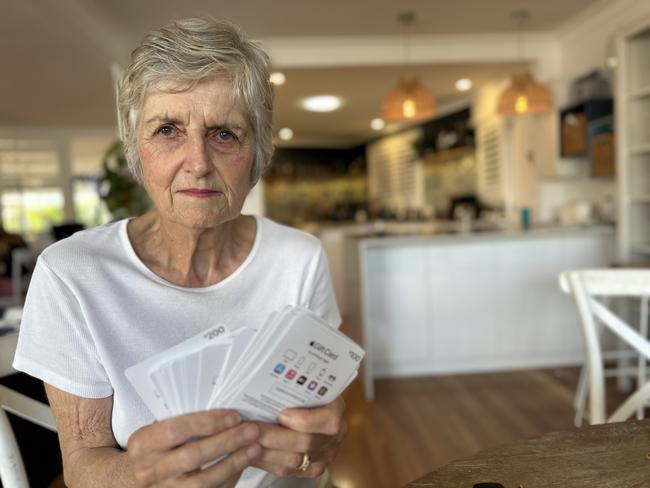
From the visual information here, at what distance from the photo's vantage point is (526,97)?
4.51m

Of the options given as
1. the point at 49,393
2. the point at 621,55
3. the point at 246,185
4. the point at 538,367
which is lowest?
the point at 538,367

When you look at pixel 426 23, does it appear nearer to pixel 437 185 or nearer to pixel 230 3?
pixel 230 3

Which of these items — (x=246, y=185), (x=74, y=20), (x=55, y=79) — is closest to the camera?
(x=246, y=185)

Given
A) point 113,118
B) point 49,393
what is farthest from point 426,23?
point 113,118

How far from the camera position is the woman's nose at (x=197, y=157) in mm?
920

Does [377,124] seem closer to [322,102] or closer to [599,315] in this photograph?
[322,102]

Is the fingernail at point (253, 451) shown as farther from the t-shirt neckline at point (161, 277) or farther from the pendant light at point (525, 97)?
the pendant light at point (525, 97)

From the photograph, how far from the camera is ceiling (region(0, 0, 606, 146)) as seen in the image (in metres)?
4.14

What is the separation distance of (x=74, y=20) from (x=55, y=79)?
1.96 meters

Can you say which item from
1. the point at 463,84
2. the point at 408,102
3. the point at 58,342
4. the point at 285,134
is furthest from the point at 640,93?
the point at 285,134

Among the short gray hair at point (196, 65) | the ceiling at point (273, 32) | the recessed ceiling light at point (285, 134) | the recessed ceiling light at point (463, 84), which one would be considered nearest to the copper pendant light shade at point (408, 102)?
the ceiling at point (273, 32)

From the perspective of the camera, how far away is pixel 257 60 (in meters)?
0.99

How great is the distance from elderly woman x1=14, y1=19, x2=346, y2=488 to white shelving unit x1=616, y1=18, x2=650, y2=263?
3515 mm

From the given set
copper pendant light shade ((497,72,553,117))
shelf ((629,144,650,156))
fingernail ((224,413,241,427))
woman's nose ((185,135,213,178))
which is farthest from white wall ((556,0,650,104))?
fingernail ((224,413,241,427))
